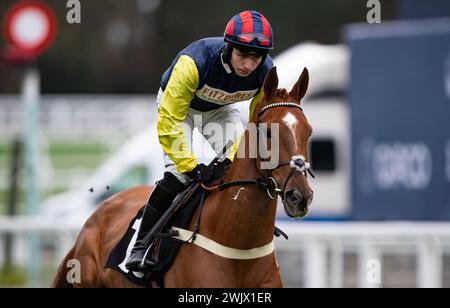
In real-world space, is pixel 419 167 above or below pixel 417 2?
below

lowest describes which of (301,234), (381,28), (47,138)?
(47,138)

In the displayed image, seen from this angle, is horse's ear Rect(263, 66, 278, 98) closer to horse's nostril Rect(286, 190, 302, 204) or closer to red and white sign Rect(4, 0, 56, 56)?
horse's nostril Rect(286, 190, 302, 204)

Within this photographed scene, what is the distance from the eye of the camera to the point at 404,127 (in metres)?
11.5

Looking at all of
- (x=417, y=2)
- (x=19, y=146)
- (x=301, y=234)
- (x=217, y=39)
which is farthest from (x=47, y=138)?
(x=217, y=39)

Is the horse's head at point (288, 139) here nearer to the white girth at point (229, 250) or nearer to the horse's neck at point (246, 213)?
the horse's neck at point (246, 213)

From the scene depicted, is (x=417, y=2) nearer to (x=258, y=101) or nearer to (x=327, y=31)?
(x=258, y=101)

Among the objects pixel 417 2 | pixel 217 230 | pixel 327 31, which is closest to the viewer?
pixel 217 230

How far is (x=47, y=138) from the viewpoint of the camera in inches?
976

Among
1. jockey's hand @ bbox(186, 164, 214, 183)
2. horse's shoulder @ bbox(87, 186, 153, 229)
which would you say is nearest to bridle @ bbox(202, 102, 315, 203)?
jockey's hand @ bbox(186, 164, 214, 183)

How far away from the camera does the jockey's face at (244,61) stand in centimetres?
544

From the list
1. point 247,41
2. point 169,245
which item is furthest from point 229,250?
point 247,41

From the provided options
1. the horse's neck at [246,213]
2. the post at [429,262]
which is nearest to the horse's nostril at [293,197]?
the horse's neck at [246,213]

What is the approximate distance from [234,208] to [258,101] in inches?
25.5

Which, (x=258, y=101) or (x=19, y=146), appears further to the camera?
(x=19, y=146)
